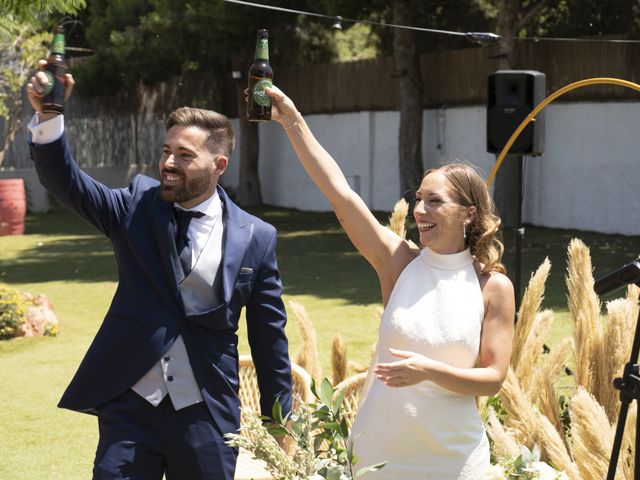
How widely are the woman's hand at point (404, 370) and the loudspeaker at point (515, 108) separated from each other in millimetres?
7542

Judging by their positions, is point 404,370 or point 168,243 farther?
point 168,243

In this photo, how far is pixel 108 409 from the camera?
3383 millimetres

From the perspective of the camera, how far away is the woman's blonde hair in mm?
3059

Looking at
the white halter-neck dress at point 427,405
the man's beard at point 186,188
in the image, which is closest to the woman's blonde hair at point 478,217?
the white halter-neck dress at point 427,405

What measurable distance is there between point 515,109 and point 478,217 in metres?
7.50

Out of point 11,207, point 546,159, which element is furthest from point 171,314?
point 11,207

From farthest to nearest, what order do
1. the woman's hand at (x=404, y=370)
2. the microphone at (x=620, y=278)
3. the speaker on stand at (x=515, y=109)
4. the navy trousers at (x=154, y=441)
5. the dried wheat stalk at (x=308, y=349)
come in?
the speaker on stand at (x=515, y=109) < the dried wheat stalk at (x=308, y=349) < the navy trousers at (x=154, y=441) < the microphone at (x=620, y=278) < the woman's hand at (x=404, y=370)

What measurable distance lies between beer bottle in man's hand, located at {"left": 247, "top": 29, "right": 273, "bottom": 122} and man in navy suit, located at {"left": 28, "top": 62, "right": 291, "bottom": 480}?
225mm

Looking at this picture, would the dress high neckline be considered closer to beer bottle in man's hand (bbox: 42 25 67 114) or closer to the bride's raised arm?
the bride's raised arm

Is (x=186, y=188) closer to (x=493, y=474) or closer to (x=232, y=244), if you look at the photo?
(x=232, y=244)

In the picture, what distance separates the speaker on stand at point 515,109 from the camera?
33.2 feet

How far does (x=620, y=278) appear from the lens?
2.90 m

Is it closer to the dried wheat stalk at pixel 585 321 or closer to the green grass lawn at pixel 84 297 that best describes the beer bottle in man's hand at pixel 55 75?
the dried wheat stalk at pixel 585 321

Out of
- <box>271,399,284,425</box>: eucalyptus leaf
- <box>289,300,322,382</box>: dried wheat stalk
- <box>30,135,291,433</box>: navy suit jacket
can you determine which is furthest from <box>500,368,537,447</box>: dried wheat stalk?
<box>289,300,322,382</box>: dried wheat stalk
